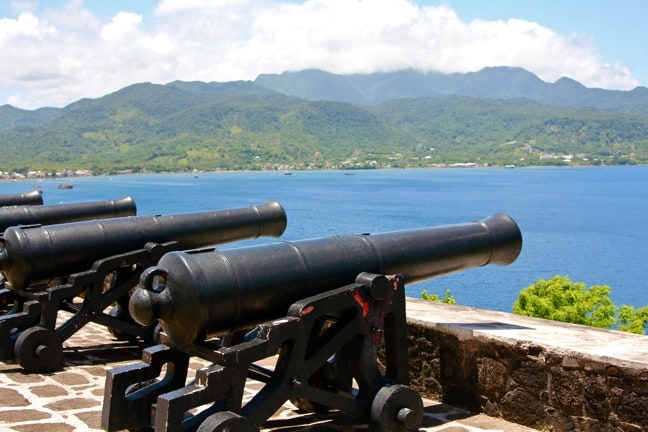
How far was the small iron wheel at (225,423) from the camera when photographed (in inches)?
125

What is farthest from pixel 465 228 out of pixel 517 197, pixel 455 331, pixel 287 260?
Answer: pixel 517 197

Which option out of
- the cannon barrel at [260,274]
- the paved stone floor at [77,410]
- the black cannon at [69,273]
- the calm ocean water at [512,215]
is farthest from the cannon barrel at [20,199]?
the calm ocean water at [512,215]

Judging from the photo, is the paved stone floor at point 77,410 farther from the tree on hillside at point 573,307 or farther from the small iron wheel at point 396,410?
the tree on hillside at point 573,307

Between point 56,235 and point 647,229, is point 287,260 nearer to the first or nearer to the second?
point 56,235

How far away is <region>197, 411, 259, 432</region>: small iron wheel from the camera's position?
3.17 metres

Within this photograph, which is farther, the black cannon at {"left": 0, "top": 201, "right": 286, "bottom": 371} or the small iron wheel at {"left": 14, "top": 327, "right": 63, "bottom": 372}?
the black cannon at {"left": 0, "top": 201, "right": 286, "bottom": 371}

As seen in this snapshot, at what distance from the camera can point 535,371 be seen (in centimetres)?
415

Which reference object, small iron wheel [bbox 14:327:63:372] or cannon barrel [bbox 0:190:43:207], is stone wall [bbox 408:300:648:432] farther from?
cannon barrel [bbox 0:190:43:207]

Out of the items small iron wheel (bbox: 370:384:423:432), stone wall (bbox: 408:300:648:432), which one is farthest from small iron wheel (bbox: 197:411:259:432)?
stone wall (bbox: 408:300:648:432)

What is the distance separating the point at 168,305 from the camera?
3.30 metres

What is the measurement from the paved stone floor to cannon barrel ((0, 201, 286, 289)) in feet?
2.34

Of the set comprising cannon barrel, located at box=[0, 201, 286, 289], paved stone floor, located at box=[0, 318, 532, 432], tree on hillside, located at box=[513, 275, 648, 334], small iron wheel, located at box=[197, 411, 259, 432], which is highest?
cannon barrel, located at box=[0, 201, 286, 289]

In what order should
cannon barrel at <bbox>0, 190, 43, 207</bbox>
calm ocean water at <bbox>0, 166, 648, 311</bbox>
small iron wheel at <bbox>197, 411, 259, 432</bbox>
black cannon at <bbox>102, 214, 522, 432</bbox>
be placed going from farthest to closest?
calm ocean water at <bbox>0, 166, 648, 311</bbox> → cannon barrel at <bbox>0, 190, 43, 207</bbox> → black cannon at <bbox>102, 214, 522, 432</bbox> → small iron wheel at <bbox>197, 411, 259, 432</bbox>

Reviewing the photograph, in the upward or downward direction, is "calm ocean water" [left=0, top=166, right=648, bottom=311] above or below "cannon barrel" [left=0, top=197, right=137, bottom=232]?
below
